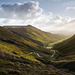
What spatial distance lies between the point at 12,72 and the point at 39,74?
10.8 metres

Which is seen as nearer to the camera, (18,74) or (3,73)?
(3,73)

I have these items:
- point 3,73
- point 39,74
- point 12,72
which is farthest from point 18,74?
point 39,74

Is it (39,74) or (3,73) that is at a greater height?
(3,73)

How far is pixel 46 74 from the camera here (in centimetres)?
3059

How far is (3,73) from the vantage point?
72.4 ft

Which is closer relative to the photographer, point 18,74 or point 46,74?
point 18,74

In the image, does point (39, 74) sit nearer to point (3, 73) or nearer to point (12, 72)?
point (12, 72)

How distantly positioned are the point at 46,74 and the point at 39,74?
2.98m

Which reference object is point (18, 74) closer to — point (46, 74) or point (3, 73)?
point (3, 73)

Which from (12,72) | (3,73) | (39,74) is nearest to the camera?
(3,73)

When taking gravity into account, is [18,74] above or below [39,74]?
above

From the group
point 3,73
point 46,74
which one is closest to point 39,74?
point 46,74

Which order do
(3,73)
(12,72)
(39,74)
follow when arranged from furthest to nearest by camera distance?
(39,74) < (12,72) < (3,73)

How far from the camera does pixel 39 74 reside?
29641mm
